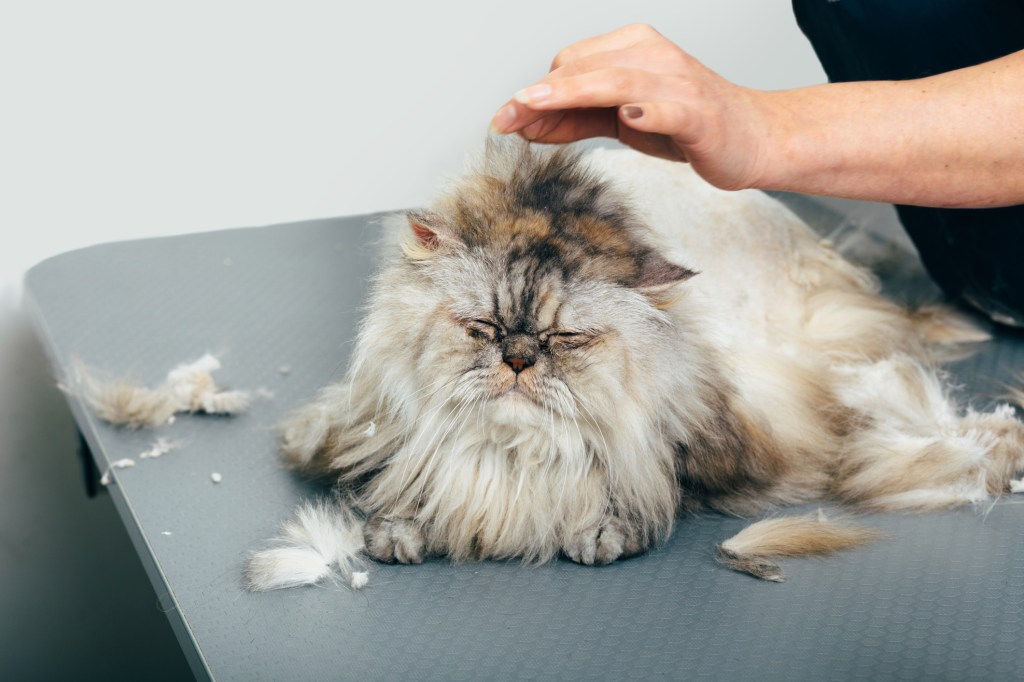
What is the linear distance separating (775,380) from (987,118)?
35 cm

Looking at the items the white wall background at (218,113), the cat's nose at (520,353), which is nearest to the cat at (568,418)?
the cat's nose at (520,353)

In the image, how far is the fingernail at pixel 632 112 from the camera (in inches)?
35.4

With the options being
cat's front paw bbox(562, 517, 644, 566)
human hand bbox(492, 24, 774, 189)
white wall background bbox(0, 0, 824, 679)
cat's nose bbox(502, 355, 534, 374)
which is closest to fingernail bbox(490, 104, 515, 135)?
human hand bbox(492, 24, 774, 189)

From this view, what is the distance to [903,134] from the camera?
3.47ft

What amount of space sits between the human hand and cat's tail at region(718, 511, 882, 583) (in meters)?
0.33

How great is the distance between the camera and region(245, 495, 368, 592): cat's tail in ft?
3.31

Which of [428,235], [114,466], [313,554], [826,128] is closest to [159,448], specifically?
[114,466]

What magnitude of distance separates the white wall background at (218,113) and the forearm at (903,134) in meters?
0.99

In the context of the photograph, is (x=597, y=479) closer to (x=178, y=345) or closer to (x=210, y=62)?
(x=178, y=345)

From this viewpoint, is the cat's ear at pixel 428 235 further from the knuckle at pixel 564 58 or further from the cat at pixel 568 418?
the knuckle at pixel 564 58

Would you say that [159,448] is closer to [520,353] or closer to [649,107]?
[520,353]

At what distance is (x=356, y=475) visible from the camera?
110 centimetres

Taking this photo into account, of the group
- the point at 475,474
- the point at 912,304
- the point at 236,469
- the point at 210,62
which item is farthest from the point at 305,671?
the point at 210,62

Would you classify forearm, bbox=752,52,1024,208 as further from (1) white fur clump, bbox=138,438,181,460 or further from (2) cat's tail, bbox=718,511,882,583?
(1) white fur clump, bbox=138,438,181,460
